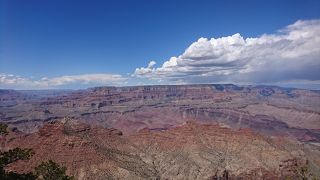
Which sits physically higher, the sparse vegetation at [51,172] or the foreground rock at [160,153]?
the sparse vegetation at [51,172]

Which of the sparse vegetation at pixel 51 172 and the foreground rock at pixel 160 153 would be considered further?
the foreground rock at pixel 160 153

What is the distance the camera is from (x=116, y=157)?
12638 cm

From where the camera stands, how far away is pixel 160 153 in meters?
144

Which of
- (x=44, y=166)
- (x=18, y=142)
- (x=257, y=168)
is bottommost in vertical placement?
(x=257, y=168)

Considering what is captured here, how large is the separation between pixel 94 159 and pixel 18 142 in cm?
3695

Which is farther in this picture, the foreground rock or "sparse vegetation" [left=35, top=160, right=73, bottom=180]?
the foreground rock

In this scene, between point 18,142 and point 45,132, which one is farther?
point 18,142

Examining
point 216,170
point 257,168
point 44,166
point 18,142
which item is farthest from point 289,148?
point 44,166

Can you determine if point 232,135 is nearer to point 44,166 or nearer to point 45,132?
point 45,132

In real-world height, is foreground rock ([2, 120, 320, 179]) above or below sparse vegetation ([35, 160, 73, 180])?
below

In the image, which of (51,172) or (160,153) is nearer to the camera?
(51,172)

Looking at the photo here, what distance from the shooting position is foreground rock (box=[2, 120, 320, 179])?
11538 cm

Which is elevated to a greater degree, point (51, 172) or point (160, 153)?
point (51, 172)

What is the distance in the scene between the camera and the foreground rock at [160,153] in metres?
115
